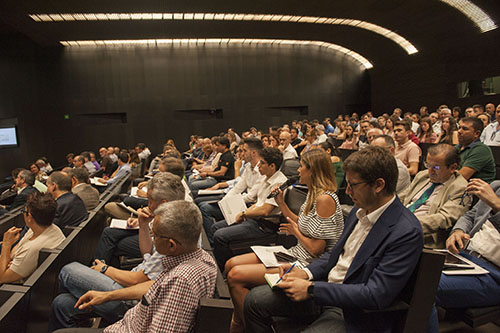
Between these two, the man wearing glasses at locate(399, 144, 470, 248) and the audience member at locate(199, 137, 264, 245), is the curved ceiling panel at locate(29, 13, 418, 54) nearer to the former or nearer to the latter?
the audience member at locate(199, 137, 264, 245)

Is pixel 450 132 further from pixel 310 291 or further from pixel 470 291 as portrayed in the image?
pixel 310 291

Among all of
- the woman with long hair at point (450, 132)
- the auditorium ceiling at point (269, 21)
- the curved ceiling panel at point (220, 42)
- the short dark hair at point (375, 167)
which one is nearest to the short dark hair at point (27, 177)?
the short dark hair at point (375, 167)

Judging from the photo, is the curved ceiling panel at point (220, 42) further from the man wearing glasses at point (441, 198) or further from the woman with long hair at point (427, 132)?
the man wearing glasses at point (441, 198)

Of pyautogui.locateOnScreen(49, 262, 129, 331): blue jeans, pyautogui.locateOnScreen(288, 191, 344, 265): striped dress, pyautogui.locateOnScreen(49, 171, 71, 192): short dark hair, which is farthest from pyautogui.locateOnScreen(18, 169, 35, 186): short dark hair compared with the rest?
pyautogui.locateOnScreen(288, 191, 344, 265): striped dress

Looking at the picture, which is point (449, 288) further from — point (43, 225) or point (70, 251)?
point (43, 225)

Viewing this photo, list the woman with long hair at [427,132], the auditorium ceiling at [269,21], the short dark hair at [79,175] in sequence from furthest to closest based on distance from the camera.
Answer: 1. the auditorium ceiling at [269,21]
2. the woman with long hair at [427,132]
3. the short dark hair at [79,175]

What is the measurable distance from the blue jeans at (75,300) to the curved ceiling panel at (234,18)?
33.9ft

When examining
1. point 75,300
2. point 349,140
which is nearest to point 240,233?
point 75,300

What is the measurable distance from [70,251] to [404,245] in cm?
225

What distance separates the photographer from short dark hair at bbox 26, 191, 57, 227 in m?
2.45

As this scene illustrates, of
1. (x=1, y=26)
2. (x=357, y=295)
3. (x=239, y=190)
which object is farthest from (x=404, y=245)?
(x=1, y=26)

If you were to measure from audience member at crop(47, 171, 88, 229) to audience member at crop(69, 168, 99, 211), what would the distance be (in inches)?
22.9

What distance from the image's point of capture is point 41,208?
2453 millimetres

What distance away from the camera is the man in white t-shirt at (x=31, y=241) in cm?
237
